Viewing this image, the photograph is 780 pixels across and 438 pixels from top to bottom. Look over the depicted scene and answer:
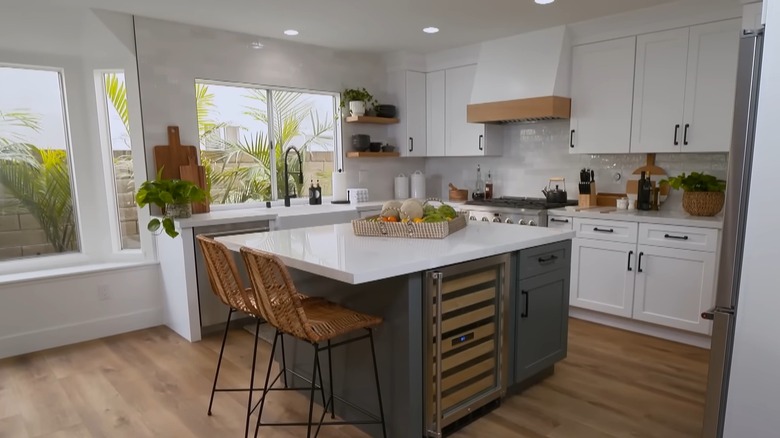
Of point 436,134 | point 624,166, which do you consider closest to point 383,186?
point 436,134

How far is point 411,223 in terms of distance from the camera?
8.33 ft

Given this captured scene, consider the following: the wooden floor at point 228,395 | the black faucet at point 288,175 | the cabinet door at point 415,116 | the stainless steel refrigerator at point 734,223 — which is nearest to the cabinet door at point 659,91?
the wooden floor at point 228,395

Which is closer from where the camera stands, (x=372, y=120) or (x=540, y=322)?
(x=540, y=322)

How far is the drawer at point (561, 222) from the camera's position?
397 centimetres

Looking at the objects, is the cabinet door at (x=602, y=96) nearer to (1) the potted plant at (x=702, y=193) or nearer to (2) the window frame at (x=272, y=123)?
(1) the potted plant at (x=702, y=193)

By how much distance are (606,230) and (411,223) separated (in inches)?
78.3

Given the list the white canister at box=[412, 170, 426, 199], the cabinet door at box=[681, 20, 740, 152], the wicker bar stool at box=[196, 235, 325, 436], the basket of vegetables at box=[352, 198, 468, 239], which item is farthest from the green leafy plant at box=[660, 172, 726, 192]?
the wicker bar stool at box=[196, 235, 325, 436]

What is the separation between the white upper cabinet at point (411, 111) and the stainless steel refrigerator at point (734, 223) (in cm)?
405

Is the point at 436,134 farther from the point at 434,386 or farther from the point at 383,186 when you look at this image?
the point at 434,386

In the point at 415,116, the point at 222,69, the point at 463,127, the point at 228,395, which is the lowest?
the point at 228,395

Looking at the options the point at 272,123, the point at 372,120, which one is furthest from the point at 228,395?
the point at 372,120

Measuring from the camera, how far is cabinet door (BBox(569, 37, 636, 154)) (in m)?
3.85

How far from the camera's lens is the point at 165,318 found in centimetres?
393

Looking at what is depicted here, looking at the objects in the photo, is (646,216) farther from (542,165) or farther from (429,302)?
(429,302)
